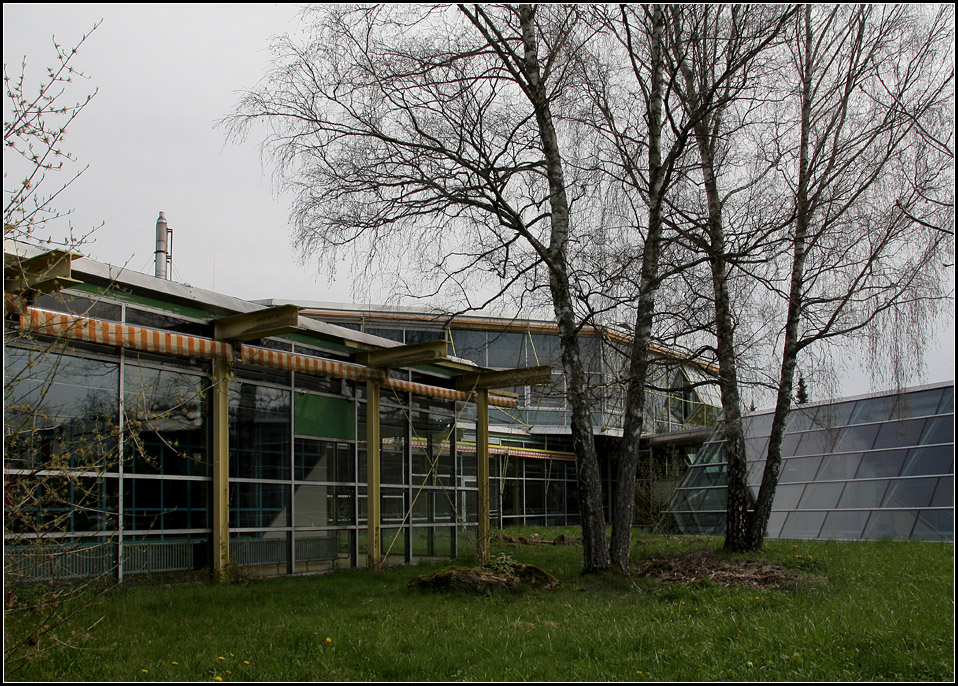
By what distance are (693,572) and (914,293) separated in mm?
5625

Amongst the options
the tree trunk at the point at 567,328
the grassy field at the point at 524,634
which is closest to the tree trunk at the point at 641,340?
the tree trunk at the point at 567,328

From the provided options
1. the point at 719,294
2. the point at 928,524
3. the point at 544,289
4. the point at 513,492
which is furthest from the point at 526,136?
the point at 513,492

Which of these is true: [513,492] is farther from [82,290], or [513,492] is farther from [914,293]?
[82,290]

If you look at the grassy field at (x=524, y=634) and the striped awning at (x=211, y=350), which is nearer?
the grassy field at (x=524, y=634)

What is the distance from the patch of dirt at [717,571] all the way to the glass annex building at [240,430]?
272cm

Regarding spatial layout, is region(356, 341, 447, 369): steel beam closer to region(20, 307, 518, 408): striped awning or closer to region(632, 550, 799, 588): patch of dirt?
region(20, 307, 518, 408): striped awning

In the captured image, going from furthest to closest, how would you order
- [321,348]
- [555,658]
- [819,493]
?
[819,493] → [321,348] → [555,658]

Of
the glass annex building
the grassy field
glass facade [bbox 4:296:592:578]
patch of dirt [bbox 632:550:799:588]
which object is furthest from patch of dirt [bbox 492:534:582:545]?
the grassy field

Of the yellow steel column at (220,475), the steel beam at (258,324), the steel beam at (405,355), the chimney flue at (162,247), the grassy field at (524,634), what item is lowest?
the grassy field at (524,634)

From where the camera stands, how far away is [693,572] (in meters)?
12.1

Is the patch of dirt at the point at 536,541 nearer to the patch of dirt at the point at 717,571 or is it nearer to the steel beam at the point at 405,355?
the patch of dirt at the point at 717,571

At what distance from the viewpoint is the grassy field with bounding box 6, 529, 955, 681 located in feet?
20.8

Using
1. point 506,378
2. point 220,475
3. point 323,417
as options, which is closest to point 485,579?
point 220,475

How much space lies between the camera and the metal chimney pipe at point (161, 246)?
20.2 metres
